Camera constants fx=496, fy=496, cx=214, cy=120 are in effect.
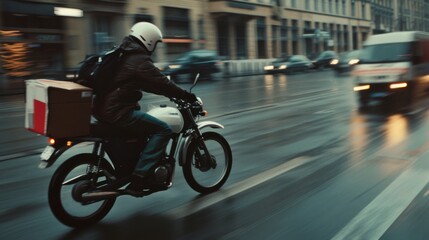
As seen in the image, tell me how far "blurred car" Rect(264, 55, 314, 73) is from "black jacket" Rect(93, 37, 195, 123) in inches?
1271

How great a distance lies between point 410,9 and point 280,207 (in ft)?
333

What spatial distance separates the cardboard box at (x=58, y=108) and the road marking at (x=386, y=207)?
7.29ft

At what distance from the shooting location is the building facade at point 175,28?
84.9 ft

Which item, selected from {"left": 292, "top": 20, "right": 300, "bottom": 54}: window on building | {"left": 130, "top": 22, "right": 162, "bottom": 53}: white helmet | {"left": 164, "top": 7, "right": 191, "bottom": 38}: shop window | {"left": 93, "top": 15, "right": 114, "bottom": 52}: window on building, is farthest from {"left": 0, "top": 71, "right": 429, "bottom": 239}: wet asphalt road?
{"left": 292, "top": 20, "right": 300, "bottom": 54}: window on building

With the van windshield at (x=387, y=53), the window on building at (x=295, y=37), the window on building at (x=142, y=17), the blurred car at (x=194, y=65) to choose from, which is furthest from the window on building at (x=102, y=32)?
the window on building at (x=295, y=37)

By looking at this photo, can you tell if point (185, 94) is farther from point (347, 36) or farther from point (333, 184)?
point (347, 36)

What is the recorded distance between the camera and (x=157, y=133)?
4535 mm

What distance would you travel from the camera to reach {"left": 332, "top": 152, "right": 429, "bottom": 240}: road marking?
389cm

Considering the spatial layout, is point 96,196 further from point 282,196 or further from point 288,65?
point 288,65

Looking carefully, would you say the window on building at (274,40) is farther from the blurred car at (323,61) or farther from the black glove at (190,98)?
the black glove at (190,98)

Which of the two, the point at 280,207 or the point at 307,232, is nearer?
the point at 307,232

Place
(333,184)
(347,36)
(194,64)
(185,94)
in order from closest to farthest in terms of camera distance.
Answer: (185,94) < (333,184) < (194,64) < (347,36)

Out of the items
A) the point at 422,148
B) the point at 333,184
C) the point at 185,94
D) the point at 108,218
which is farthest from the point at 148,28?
the point at 422,148

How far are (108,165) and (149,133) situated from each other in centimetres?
46
